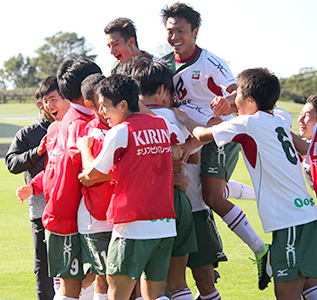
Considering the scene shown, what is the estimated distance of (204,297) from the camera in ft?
12.0

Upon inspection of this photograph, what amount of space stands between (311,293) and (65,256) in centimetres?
187

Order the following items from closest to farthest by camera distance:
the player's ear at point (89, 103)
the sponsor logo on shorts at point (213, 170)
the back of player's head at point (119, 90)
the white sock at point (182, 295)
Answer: the back of player's head at point (119, 90), the player's ear at point (89, 103), the white sock at point (182, 295), the sponsor logo on shorts at point (213, 170)

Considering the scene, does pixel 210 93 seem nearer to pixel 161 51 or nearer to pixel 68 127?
pixel 68 127

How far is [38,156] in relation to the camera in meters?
3.88

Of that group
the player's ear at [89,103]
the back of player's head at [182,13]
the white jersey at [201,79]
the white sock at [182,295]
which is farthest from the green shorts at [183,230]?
the back of player's head at [182,13]

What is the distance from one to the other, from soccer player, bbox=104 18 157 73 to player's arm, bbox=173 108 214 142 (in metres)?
1.32

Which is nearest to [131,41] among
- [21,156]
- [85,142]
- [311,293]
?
[21,156]

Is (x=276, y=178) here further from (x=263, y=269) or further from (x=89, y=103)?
(x=89, y=103)

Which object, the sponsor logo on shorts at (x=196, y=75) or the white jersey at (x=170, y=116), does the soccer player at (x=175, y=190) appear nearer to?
the white jersey at (x=170, y=116)

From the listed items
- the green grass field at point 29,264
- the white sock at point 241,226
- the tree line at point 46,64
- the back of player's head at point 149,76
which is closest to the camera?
the back of player's head at point 149,76

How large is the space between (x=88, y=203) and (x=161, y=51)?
216 ft

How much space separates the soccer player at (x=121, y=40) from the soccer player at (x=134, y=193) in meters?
1.74

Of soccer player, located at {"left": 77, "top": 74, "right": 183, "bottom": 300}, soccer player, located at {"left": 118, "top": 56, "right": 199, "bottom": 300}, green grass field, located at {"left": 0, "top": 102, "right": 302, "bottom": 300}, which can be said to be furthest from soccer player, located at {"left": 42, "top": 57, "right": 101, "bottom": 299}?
green grass field, located at {"left": 0, "top": 102, "right": 302, "bottom": 300}

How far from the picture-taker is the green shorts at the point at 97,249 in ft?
9.29
